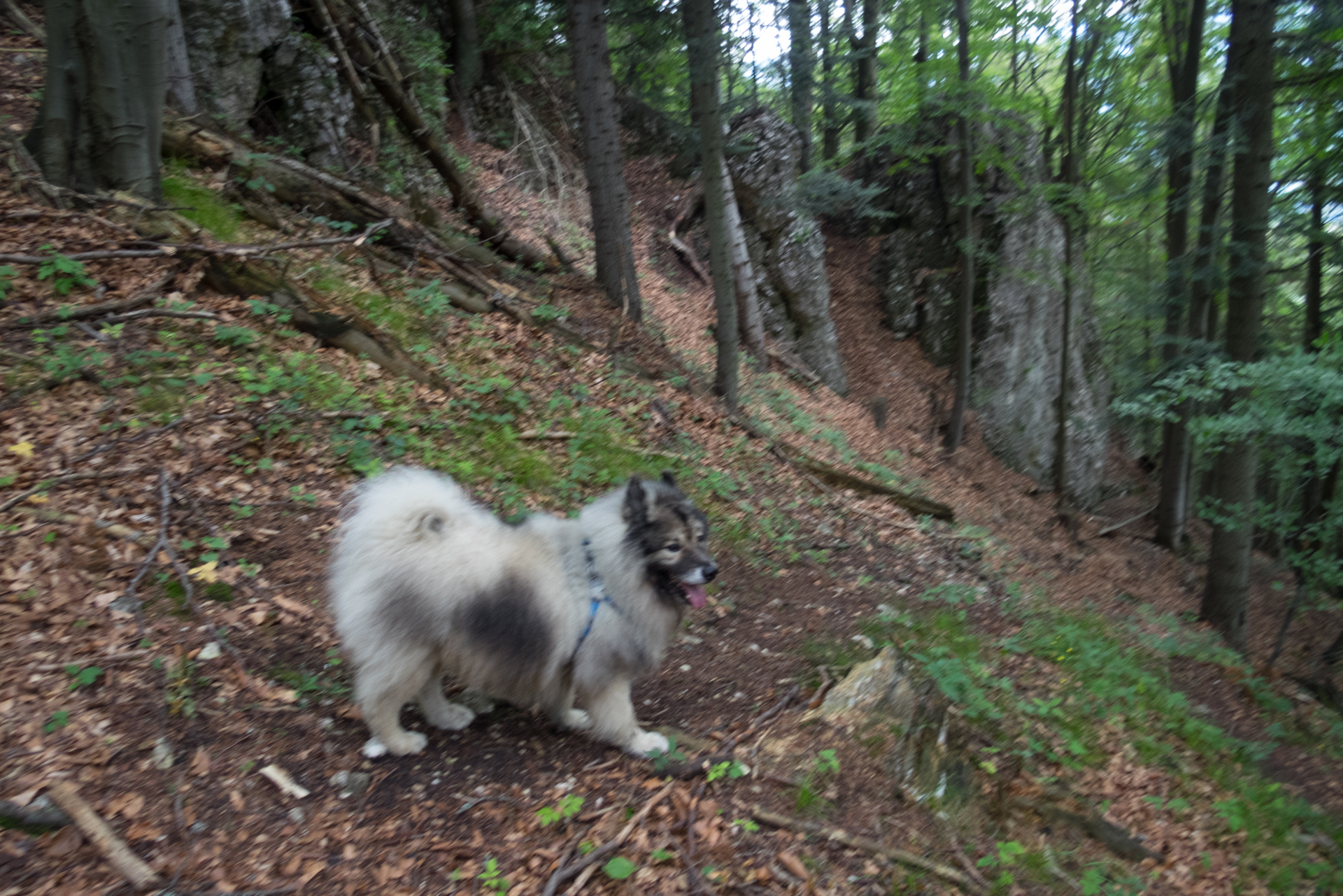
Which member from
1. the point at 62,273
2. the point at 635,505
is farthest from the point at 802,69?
the point at 635,505

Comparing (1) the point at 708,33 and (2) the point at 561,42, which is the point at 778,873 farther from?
(2) the point at 561,42

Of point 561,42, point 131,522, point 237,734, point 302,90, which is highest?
point 561,42

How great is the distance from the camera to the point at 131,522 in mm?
4398

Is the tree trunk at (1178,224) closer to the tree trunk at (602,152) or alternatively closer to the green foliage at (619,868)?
the tree trunk at (602,152)

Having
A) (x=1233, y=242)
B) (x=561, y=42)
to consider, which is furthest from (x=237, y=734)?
(x=561, y=42)

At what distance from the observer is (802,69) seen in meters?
18.4

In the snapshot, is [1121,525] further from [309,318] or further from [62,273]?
[62,273]

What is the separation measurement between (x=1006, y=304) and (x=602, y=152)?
40.8 ft

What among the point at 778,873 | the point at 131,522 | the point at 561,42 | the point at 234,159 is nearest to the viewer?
the point at 778,873

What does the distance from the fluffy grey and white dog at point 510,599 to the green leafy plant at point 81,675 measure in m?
1.15

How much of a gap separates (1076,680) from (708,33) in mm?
8868

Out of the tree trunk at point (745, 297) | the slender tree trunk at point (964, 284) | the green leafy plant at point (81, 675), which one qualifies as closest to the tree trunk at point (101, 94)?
the green leafy plant at point (81, 675)

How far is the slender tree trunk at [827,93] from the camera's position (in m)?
18.7

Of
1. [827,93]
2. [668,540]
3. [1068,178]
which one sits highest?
[827,93]
